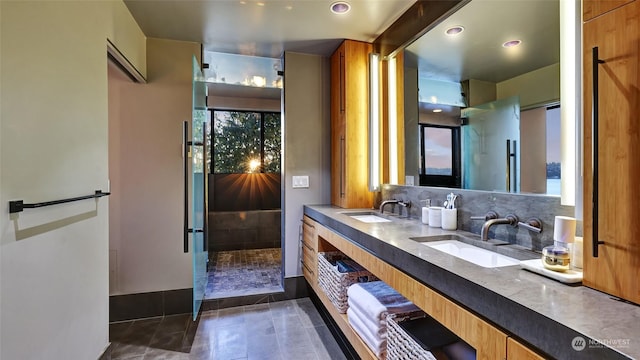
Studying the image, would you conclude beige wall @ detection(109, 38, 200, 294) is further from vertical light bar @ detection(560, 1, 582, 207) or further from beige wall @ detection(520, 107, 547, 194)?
vertical light bar @ detection(560, 1, 582, 207)

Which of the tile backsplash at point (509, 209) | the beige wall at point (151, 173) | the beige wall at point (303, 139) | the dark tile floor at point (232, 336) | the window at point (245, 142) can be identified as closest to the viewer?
the tile backsplash at point (509, 209)

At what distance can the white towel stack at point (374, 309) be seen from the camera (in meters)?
1.51

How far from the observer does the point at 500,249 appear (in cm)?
141

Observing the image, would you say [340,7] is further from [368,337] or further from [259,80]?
[368,337]

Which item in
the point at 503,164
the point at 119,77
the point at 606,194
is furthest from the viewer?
the point at 119,77

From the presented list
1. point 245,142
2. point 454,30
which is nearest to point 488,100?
point 454,30

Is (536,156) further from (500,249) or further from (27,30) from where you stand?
(27,30)

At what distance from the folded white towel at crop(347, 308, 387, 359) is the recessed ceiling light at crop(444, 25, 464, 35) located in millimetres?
1943

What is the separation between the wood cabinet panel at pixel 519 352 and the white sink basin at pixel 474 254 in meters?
0.54

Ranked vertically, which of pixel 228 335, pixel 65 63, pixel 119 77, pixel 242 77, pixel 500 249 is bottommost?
pixel 228 335

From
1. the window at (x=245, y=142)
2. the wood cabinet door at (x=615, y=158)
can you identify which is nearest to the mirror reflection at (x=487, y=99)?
the wood cabinet door at (x=615, y=158)

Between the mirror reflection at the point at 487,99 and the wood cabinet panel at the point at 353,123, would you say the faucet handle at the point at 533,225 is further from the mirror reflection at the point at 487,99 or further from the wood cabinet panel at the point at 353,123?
the wood cabinet panel at the point at 353,123

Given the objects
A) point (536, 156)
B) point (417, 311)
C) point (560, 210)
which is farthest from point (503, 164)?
point (417, 311)

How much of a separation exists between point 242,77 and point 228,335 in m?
2.84
